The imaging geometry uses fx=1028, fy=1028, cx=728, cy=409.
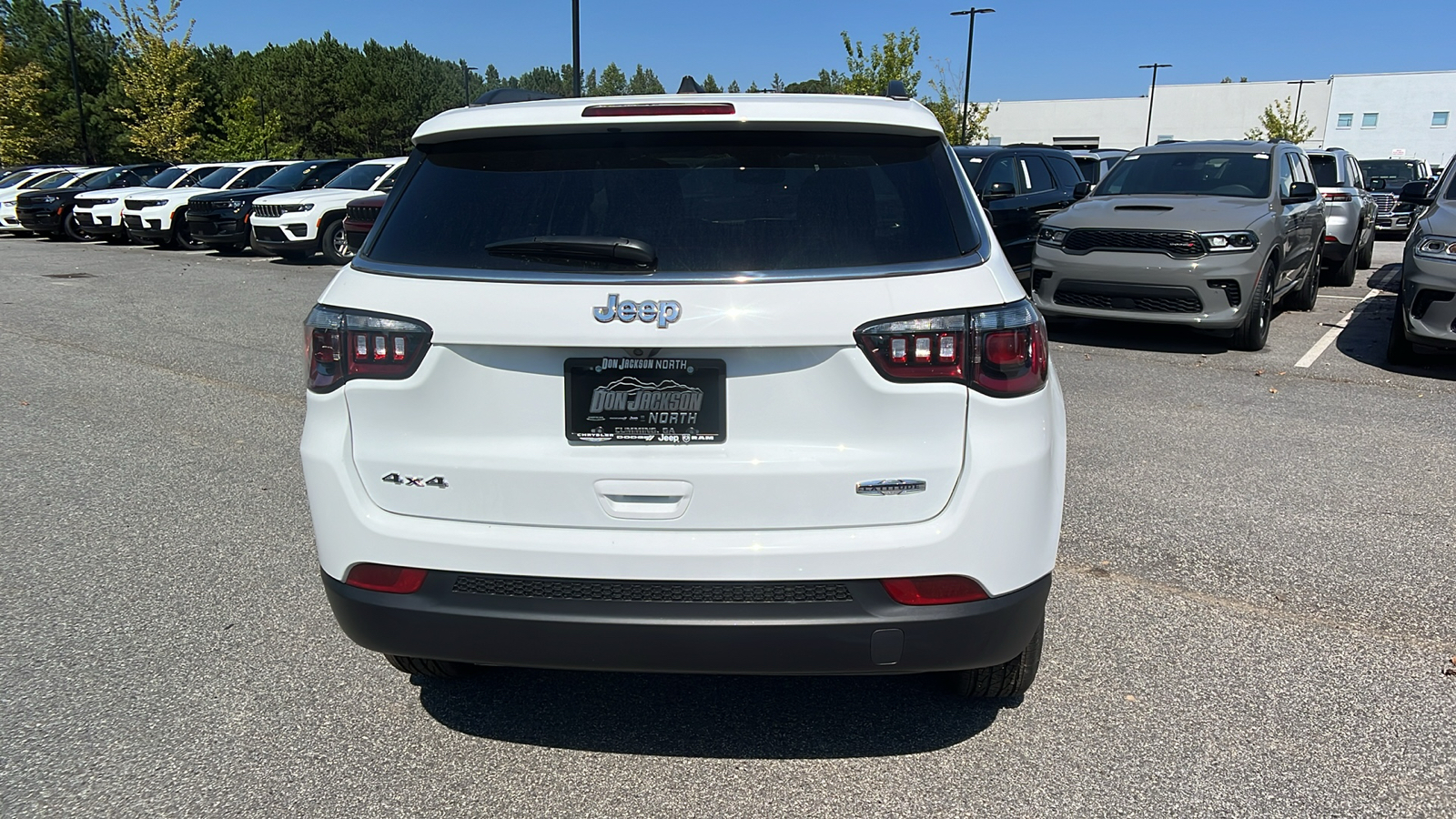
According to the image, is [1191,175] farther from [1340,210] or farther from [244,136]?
[244,136]

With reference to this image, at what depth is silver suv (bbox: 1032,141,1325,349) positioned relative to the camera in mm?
8531

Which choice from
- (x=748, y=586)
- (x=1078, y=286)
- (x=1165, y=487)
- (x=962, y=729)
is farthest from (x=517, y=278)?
(x=1078, y=286)

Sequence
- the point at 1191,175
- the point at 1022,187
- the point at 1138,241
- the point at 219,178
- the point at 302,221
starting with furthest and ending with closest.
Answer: the point at 219,178, the point at 302,221, the point at 1022,187, the point at 1191,175, the point at 1138,241

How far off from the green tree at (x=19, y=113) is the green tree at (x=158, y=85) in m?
5.88

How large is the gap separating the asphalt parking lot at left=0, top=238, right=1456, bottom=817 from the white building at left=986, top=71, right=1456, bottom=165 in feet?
234

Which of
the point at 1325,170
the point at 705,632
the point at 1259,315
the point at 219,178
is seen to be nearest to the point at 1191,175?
the point at 1259,315

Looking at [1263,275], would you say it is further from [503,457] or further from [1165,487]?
[503,457]

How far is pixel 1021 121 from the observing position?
278ft

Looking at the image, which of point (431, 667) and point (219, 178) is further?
point (219, 178)

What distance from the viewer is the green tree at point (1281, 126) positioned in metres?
62.6

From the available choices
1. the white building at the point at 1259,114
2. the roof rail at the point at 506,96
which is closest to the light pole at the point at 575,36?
the roof rail at the point at 506,96

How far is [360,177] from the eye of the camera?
19.0 m

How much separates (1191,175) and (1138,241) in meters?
1.75

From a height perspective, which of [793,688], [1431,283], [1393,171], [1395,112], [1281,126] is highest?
[1395,112]
